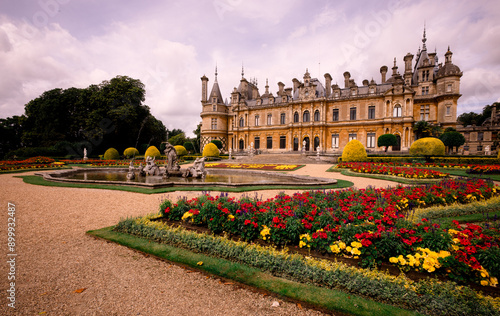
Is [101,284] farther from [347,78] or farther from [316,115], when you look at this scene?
[347,78]

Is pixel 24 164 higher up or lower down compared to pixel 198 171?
higher up

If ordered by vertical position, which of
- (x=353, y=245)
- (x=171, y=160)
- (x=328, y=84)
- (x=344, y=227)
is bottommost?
(x=353, y=245)

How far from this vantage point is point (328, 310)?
2.80 m

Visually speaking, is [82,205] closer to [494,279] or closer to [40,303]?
[40,303]

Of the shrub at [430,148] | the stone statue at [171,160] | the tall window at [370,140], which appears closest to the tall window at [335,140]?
the tall window at [370,140]

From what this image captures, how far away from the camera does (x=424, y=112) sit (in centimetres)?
3388

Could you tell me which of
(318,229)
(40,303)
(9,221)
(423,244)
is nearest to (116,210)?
(9,221)

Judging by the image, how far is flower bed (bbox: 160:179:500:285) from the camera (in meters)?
3.25

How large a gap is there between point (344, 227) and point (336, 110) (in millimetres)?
37297

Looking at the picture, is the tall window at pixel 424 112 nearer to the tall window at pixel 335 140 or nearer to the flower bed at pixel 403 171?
the tall window at pixel 335 140

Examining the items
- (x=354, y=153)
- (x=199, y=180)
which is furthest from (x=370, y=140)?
(x=199, y=180)

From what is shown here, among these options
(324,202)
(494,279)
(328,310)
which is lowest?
(328,310)

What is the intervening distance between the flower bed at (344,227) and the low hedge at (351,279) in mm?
296

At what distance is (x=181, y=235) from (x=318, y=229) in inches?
107
